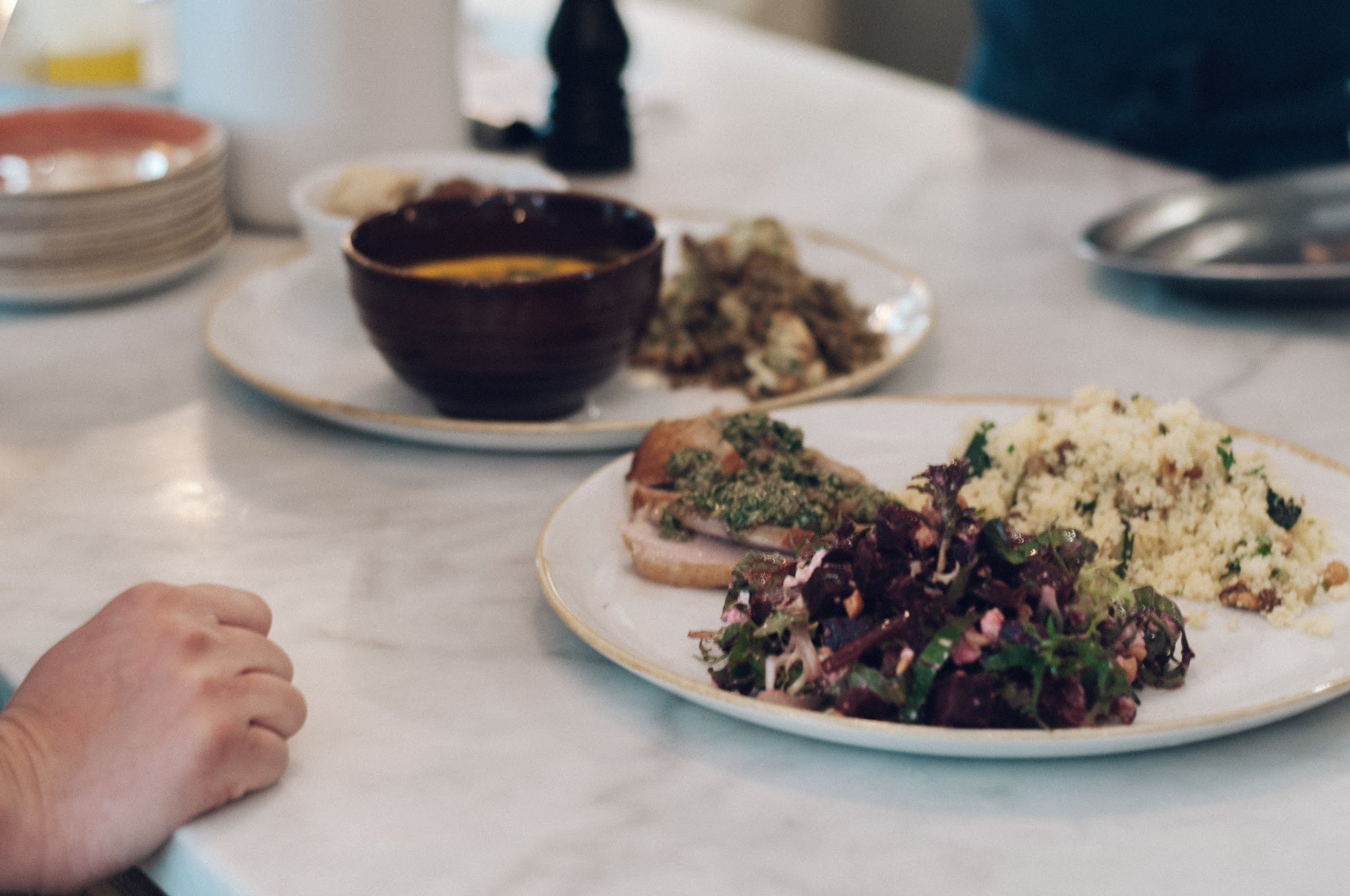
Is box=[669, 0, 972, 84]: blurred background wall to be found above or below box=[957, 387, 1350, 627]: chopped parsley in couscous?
above

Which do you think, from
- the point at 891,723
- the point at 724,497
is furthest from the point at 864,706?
the point at 724,497

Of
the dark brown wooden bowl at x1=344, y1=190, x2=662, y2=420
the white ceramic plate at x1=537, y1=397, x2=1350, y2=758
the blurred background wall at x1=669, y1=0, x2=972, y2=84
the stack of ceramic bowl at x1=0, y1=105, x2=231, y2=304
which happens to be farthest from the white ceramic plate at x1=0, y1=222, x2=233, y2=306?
the blurred background wall at x1=669, y1=0, x2=972, y2=84

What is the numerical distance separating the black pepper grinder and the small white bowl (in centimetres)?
39

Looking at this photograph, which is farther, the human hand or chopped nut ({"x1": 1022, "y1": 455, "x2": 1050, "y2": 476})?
chopped nut ({"x1": 1022, "y1": 455, "x2": 1050, "y2": 476})

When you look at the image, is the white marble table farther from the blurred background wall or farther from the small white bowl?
the blurred background wall

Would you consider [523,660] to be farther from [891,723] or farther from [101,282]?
[101,282]

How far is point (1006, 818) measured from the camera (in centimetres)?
79

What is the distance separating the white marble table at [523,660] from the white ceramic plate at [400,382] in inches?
1.5

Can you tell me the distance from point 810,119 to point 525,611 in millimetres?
1664

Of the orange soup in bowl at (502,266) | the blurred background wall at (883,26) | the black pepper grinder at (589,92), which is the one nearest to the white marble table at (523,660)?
the orange soup in bowl at (502,266)

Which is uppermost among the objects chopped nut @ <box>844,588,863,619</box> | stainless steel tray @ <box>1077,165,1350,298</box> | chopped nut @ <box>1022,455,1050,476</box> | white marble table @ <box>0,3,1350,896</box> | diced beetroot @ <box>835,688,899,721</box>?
stainless steel tray @ <box>1077,165,1350,298</box>

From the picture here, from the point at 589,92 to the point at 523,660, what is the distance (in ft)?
4.44

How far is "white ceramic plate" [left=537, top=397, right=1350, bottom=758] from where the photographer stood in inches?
31.4

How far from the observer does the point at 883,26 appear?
197 inches
